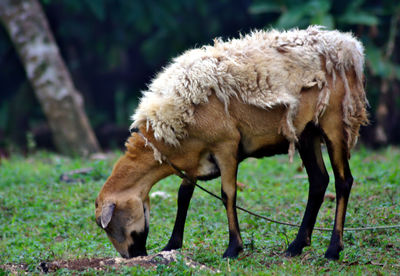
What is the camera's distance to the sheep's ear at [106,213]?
556 cm

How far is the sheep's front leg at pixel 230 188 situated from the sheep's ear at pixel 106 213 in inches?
45.3

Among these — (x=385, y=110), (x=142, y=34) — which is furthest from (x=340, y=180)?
(x=142, y=34)

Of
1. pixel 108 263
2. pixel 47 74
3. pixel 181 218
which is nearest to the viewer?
pixel 108 263

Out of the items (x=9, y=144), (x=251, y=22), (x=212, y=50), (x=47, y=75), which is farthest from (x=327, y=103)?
(x=251, y=22)

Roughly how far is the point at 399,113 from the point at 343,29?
3724mm

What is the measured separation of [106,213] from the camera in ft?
18.4

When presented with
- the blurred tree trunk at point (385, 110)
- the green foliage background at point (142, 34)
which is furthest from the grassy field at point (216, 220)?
the green foliage background at point (142, 34)

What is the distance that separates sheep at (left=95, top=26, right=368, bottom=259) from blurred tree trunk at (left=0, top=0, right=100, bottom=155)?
6.80 meters

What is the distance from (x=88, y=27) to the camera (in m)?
16.5

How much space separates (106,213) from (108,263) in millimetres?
502

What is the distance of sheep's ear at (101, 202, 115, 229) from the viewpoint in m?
5.56

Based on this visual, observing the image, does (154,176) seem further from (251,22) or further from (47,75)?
(251,22)

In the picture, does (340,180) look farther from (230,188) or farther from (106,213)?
(106,213)

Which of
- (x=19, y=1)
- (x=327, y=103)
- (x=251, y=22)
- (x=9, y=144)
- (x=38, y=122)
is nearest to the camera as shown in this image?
(x=327, y=103)
